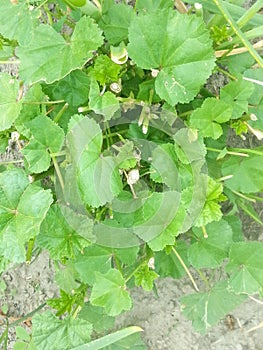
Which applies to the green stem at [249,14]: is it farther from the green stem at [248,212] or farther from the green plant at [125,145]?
the green stem at [248,212]

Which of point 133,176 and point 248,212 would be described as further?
point 248,212

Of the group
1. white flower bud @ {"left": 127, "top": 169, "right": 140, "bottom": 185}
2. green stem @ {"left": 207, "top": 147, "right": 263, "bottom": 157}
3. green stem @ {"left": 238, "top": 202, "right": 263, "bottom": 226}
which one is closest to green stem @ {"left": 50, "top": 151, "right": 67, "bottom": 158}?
white flower bud @ {"left": 127, "top": 169, "right": 140, "bottom": 185}

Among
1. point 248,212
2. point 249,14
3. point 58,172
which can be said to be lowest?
point 248,212

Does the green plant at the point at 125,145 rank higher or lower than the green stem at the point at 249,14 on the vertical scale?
lower

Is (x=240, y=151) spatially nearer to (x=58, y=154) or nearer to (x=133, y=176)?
(x=133, y=176)

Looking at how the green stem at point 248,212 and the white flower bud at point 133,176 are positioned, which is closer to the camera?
the white flower bud at point 133,176

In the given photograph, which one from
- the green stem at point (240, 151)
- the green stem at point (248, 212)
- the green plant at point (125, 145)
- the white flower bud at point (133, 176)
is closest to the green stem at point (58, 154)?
the green plant at point (125, 145)

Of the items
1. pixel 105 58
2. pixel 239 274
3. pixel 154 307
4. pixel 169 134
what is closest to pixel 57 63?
pixel 105 58

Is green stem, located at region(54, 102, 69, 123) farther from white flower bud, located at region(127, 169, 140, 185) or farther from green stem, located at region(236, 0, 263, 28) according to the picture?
green stem, located at region(236, 0, 263, 28)

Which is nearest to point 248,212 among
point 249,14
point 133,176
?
point 133,176

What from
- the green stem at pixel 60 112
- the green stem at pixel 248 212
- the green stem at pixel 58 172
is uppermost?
the green stem at pixel 60 112
